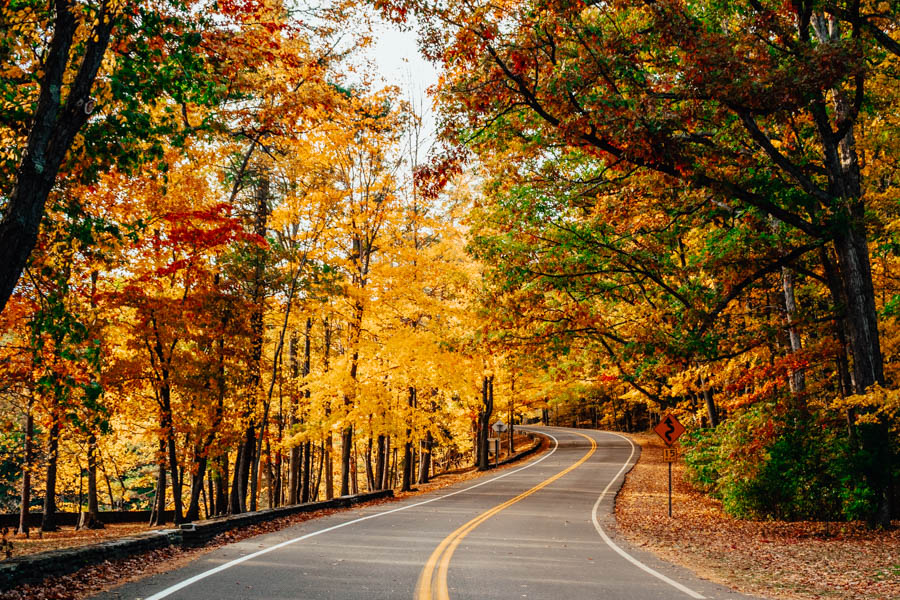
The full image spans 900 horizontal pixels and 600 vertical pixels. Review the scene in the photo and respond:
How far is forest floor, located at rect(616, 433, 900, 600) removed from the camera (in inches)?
308

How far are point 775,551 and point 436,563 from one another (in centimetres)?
655

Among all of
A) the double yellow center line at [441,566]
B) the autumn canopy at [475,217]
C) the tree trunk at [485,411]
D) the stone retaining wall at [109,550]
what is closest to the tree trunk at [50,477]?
the autumn canopy at [475,217]

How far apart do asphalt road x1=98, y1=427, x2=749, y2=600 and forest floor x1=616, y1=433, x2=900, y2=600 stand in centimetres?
70

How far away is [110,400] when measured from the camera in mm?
15367

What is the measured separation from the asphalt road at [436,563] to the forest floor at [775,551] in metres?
0.70

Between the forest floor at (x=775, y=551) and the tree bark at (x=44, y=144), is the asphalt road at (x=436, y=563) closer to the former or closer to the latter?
the forest floor at (x=775, y=551)

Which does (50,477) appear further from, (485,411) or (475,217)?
(485,411)

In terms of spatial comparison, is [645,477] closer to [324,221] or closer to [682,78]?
[324,221]

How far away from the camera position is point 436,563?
8.41 m

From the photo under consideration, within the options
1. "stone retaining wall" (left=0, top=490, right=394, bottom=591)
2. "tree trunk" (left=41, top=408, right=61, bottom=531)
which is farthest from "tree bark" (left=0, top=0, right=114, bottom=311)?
"tree trunk" (left=41, top=408, right=61, bottom=531)

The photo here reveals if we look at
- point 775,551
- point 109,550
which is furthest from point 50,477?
point 775,551

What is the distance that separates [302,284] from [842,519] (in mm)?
15400

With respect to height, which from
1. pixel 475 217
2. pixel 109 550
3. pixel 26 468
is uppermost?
pixel 475 217

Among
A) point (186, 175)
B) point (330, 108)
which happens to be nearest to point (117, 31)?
point (330, 108)
